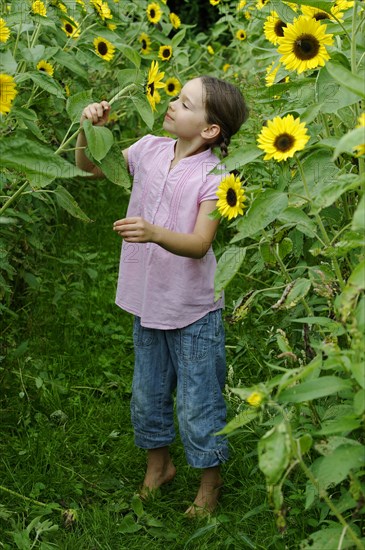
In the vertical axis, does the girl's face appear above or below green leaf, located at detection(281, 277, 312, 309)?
above

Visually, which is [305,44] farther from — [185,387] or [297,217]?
[185,387]

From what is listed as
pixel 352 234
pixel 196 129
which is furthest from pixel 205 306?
pixel 352 234

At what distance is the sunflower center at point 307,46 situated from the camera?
1991 millimetres

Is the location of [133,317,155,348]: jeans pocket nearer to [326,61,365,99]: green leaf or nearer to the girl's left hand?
the girl's left hand

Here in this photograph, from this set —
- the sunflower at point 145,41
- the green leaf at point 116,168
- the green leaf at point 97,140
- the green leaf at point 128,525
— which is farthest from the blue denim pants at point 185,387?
the sunflower at point 145,41

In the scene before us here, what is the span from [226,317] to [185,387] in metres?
0.28

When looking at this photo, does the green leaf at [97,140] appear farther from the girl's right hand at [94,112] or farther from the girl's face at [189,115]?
the girl's face at [189,115]

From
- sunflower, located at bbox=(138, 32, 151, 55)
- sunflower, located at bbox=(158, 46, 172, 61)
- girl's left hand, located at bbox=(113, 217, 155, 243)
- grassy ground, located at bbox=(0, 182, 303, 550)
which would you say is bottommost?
grassy ground, located at bbox=(0, 182, 303, 550)

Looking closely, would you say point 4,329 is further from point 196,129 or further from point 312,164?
point 312,164

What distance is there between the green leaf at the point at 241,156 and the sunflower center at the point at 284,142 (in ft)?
0.17

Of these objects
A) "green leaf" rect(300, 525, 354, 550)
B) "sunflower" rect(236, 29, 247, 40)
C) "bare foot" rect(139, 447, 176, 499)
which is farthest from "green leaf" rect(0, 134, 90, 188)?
"sunflower" rect(236, 29, 247, 40)

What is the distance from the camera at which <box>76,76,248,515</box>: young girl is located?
249 cm

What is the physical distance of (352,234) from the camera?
174cm

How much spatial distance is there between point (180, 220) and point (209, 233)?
102 millimetres
